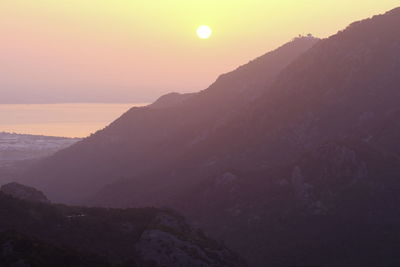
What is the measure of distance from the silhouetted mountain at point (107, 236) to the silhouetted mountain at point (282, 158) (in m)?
24.5

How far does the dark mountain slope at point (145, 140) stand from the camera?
159 meters

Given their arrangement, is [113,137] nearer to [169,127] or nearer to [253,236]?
[169,127]

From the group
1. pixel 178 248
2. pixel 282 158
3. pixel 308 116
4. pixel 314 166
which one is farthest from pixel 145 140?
pixel 178 248

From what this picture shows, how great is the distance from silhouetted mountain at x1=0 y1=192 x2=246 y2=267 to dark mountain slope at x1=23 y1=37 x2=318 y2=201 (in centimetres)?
8094

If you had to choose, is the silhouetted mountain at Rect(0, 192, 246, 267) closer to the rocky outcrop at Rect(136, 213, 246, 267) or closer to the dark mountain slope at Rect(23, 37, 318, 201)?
the rocky outcrop at Rect(136, 213, 246, 267)

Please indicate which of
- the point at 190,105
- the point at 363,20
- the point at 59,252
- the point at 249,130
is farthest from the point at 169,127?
the point at 59,252

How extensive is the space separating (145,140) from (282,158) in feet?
199

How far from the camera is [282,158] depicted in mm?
125562

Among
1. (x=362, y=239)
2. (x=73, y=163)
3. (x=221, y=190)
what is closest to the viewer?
(x=362, y=239)

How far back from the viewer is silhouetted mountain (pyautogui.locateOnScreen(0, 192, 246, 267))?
146ft

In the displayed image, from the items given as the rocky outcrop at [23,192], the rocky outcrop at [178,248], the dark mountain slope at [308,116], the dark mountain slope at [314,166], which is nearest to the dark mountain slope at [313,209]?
the dark mountain slope at [314,166]

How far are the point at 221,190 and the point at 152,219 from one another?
156 feet

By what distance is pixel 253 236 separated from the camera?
3551 inches

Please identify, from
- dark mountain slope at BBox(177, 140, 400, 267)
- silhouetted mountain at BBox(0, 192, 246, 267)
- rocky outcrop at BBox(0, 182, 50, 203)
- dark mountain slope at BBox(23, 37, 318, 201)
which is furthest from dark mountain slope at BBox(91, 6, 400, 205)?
silhouetted mountain at BBox(0, 192, 246, 267)
